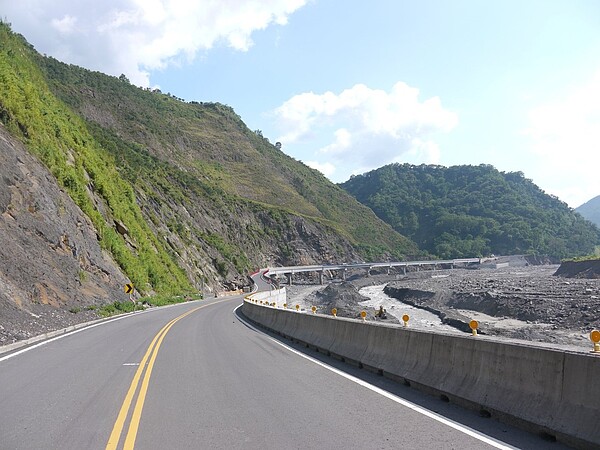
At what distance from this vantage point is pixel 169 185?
Answer: 86.6m

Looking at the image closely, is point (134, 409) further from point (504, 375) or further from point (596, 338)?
point (596, 338)

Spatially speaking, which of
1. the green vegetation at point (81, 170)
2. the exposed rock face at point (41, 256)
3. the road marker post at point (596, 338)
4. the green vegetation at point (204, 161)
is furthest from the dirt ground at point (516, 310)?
the green vegetation at point (204, 161)

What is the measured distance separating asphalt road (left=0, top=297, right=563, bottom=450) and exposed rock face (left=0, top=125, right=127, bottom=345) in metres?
6.52

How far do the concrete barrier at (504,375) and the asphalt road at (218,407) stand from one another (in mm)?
229

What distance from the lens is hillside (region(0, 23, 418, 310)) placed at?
4059 cm

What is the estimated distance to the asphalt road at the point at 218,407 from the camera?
638cm

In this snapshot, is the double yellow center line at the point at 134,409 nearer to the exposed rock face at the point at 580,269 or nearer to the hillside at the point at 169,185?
the hillside at the point at 169,185

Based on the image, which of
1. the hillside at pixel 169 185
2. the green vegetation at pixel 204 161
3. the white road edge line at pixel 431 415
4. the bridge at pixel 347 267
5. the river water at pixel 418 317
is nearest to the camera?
the white road edge line at pixel 431 415

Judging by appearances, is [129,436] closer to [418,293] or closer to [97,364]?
[97,364]

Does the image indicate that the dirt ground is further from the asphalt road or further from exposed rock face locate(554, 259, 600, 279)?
exposed rock face locate(554, 259, 600, 279)

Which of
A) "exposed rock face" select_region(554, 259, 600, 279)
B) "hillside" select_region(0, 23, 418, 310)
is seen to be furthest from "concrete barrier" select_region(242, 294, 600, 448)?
"exposed rock face" select_region(554, 259, 600, 279)

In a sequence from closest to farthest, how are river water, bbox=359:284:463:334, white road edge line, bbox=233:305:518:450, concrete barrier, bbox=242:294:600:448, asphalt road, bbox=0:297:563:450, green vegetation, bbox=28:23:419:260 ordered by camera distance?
concrete barrier, bbox=242:294:600:448, white road edge line, bbox=233:305:518:450, asphalt road, bbox=0:297:563:450, river water, bbox=359:284:463:334, green vegetation, bbox=28:23:419:260

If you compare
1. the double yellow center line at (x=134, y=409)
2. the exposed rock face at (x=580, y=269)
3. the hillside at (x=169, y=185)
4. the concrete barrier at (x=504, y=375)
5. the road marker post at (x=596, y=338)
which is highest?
the hillside at (x=169, y=185)

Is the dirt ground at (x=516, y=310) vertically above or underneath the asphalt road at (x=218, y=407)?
underneath
